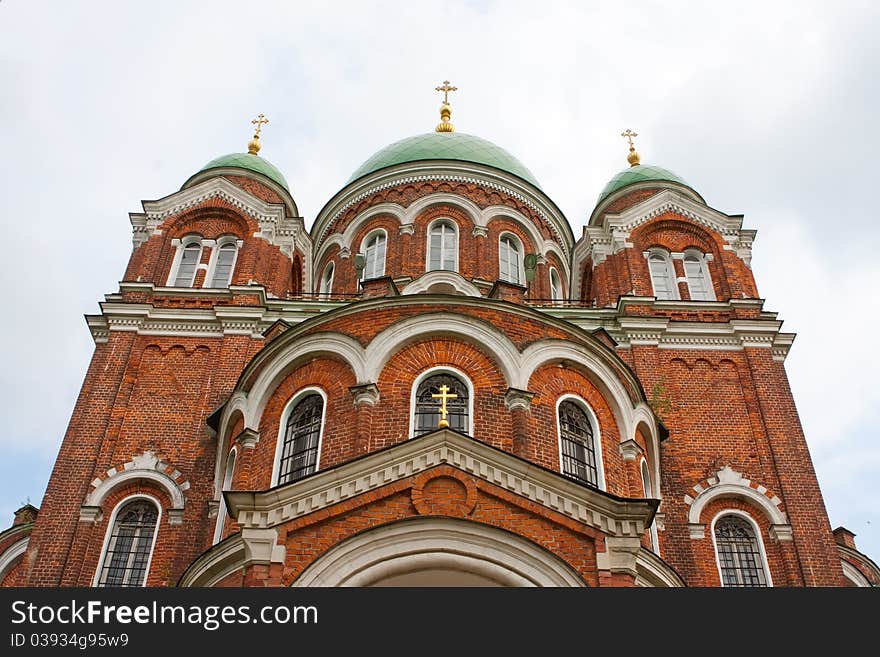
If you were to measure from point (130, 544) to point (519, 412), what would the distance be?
28.2ft

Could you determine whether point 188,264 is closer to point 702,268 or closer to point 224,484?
point 224,484

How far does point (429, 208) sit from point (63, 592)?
19054 millimetres

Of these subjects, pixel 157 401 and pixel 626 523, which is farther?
pixel 157 401

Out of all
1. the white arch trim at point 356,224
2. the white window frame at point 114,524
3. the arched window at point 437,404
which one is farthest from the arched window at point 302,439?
the white arch trim at point 356,224

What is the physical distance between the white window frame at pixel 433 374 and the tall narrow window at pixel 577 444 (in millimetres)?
1727

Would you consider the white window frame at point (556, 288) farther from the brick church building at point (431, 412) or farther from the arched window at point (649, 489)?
the arched window at point (649, 489)

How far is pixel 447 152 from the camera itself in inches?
1204

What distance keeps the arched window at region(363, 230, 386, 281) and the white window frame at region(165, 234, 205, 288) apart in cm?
471

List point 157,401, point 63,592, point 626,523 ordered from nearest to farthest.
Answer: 1. point 63,592
2. point 626,523
3. point 157,401

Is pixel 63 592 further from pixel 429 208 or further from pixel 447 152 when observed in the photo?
pixel 447 152

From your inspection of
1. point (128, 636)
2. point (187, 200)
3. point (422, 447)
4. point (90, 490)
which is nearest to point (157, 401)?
point (90, 490)

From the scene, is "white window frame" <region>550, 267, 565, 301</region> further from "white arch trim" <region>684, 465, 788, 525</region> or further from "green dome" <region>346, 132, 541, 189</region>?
"white arch trim" <region>684, 465, 788, 525</region>

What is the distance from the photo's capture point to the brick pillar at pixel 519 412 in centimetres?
1670

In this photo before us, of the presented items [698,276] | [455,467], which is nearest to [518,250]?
[698,276]
